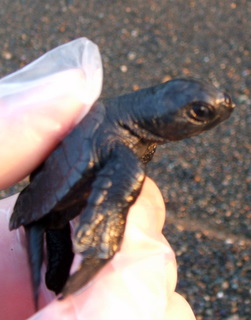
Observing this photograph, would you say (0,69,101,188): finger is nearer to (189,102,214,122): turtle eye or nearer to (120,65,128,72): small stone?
(189,102,214,122): turtle eye

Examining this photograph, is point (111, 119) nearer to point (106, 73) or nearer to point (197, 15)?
point (106, 73)

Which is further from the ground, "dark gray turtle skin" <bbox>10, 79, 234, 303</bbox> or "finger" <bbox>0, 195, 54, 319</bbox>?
"dark gray turtle skin" <bbox>10, 79, 234, 303</bbox>

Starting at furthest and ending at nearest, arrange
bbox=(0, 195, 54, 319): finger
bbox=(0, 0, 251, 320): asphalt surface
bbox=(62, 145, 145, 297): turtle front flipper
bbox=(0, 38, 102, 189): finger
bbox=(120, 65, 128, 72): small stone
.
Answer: bbox=(120, 65, 128, 72): small stone
bbox=(0, 0, 251, 320): asphalt surface
bbox=(0, 195, 54, 319): finger
bbox=(0, 38, 102, 189): finger
bbox=(62, 145, 145, 297): turtle front flipper

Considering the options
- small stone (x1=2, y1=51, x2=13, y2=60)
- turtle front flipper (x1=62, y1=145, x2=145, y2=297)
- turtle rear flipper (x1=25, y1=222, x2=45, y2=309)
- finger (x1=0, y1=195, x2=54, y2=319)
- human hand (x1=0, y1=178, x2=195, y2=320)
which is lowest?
small stone (x1=2, y1=51, x2=13, y2=60)

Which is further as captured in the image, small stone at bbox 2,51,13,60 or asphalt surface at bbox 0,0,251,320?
small stone at bbox 2,51,13,60

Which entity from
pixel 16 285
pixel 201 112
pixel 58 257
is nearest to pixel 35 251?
pixel 58 257

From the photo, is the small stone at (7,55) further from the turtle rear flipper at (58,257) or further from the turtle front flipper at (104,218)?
the turtle front flipper at (104,218)

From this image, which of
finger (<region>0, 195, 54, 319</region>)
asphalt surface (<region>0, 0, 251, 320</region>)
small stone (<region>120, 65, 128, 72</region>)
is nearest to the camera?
finger (<region>0, 195, 54, 319</region>)

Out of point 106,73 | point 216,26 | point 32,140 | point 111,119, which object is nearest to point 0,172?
point 32,140

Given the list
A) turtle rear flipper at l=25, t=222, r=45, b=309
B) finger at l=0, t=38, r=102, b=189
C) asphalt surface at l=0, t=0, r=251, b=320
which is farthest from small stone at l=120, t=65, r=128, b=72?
turtle rear flipper at l=25, t=222, r=45, b=309
